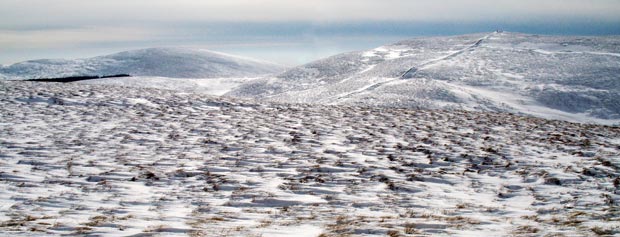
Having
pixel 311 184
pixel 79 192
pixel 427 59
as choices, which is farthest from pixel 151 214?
pixel 427 59

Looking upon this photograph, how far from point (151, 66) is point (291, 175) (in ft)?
491

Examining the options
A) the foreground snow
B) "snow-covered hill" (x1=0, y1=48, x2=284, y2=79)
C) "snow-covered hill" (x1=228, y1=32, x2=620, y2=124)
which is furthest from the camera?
"snow-covered hill" (x1=0, y1=48, x2=284, y2=79)

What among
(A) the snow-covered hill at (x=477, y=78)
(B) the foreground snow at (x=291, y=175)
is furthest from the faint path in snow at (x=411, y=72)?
(B) the foreground snow at (x=291, y=175)

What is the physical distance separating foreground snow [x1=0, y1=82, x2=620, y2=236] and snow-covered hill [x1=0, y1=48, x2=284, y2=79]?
124243mm

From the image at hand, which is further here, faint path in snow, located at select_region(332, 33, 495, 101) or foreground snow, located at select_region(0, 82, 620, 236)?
faint path in snow, located at select_region(332, 33, 495, 101)

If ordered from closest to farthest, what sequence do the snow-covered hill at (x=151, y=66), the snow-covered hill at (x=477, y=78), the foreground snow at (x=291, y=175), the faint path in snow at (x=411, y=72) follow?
1. the foreground snow at (x=291, y=175)
2. the snow-covered hill at (x=477, y=78)
3. the faint path in snow at (x=411, y=72)
4. the snow-covered hill at (x=151, y=66)

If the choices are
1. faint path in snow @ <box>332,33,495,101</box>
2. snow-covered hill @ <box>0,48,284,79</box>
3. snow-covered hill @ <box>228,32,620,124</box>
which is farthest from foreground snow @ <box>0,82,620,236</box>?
snow-covered hill @ <box>0,48,284,79</box>

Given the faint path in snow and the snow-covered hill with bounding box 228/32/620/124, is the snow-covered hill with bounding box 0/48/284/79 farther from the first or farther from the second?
the faint path in snow

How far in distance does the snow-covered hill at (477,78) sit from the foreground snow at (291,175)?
2106cm

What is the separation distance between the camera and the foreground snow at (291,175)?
6.46 metres

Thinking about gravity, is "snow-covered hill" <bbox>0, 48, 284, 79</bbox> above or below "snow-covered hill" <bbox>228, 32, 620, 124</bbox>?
below

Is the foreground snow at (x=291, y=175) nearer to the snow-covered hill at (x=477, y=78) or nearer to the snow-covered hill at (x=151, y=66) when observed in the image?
the snow-covered hill at (x=477, y=78)

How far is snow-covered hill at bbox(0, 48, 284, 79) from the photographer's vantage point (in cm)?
13288

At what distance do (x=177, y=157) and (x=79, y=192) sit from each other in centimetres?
310
